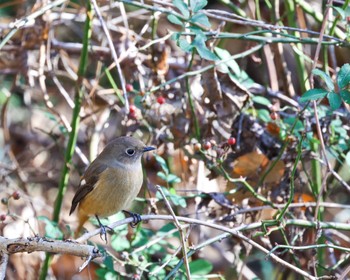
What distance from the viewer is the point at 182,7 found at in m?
3.42

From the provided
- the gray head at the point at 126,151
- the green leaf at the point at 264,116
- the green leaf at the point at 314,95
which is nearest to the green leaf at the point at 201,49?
the green leaf at the point at 314,95

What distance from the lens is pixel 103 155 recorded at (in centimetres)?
441

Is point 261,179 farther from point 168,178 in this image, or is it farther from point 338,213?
point 338,213

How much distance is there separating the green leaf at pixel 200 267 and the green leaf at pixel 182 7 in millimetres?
1486

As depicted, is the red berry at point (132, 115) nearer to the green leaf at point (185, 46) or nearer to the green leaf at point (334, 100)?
the green leaf at point (185, 46)

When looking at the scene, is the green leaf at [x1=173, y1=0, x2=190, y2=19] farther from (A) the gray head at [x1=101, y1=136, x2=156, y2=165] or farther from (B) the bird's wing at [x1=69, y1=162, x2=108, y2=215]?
(B) the bird's wing at [x1=69, y1=162, x2=108, y2=215]

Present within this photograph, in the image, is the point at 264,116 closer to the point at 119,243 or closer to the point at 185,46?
the point at 185,46

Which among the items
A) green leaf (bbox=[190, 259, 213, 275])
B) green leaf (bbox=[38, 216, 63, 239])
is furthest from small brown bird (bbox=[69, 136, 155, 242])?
green leaf (bbox=[190, 259, 213, 275])

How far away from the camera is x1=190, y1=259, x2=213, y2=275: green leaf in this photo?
4.14 meters

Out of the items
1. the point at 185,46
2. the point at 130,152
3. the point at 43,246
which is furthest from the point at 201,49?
the point at 43,246

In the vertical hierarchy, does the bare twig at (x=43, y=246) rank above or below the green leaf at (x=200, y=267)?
above

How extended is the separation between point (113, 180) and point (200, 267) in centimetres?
72

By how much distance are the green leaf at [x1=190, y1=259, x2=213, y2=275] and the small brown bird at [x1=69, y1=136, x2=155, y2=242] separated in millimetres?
460

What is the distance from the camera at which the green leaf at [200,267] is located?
4.14m
